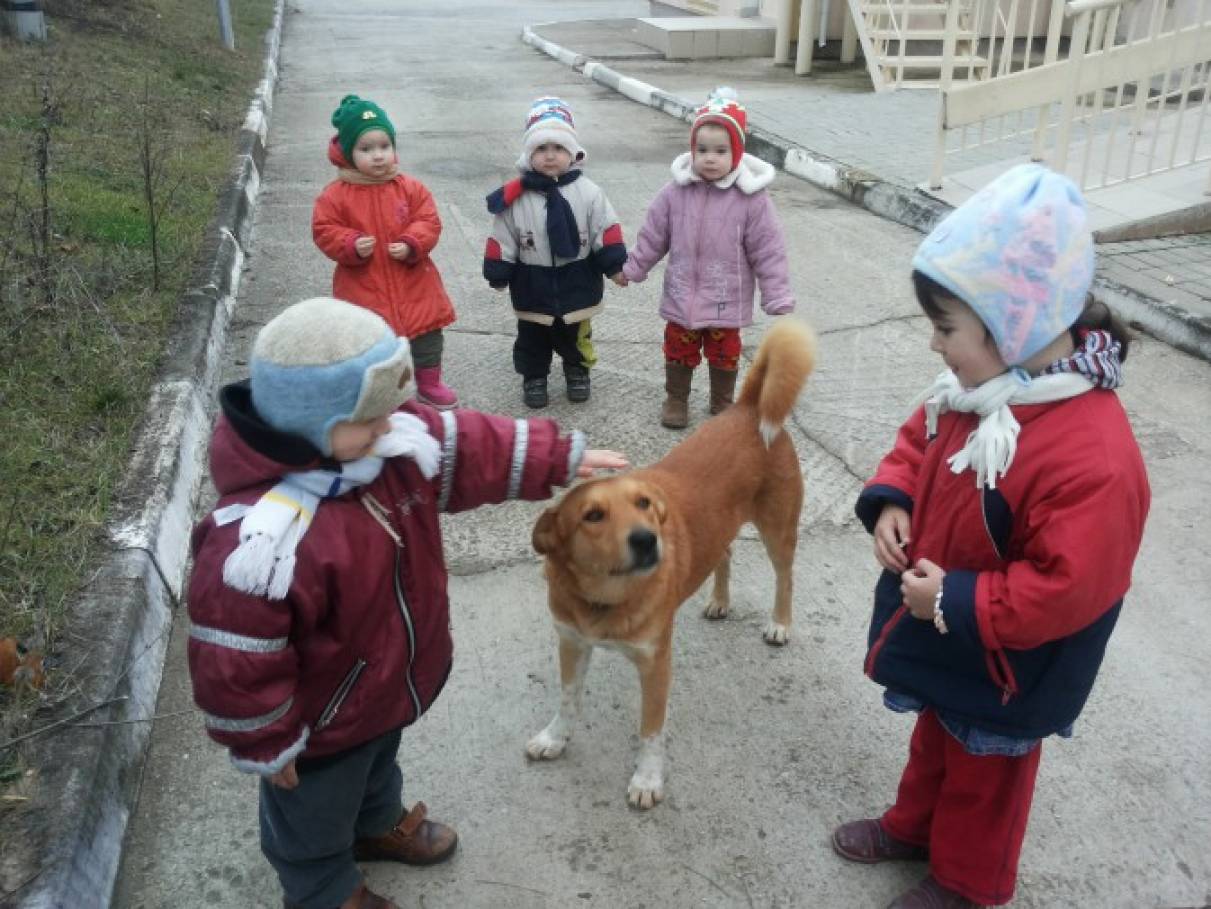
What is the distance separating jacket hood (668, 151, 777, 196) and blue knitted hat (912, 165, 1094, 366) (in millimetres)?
2717

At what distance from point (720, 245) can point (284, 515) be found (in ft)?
10.3

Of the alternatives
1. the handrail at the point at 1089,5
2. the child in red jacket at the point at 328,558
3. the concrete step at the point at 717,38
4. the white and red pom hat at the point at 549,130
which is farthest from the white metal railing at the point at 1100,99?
the concrete step at the point at 717,38

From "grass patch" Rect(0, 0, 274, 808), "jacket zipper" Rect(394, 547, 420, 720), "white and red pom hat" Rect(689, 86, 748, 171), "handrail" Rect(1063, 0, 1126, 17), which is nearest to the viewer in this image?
"jacket zipper" Rect(394, 547, 420, 720)

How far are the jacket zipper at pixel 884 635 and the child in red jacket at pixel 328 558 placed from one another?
70 centimetres

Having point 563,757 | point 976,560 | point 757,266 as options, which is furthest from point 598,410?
point 976,560

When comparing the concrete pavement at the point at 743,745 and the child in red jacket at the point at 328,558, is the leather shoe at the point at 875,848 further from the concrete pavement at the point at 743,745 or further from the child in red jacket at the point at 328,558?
the child in red jacket at the point at 328,558

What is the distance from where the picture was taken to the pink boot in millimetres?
4875

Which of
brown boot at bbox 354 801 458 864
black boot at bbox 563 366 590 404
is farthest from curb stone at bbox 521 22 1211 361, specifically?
brown boot at bbox 354 801 458 864

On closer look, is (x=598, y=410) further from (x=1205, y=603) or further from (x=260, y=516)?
(x=260, y=516)

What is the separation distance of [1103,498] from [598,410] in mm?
3295

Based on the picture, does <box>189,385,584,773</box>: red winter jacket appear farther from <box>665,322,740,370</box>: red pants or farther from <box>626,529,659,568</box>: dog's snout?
<box>665,322,740,370</box>: red pants

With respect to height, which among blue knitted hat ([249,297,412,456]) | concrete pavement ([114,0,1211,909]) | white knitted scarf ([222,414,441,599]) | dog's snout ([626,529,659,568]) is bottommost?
concrete pavement ([114,0,1211,909])

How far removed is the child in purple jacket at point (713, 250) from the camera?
4539 mm

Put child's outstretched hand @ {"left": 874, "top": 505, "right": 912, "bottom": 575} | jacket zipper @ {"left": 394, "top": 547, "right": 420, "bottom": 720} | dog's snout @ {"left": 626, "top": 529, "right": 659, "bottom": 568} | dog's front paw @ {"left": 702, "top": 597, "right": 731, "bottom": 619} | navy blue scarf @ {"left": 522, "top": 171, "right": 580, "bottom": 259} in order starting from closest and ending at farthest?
jacket zipper @ {"left": 394, "top": 547, "right": 420, "bottom": 720} < child's outstretched hand @ {"left": 874, "top": 505, "right": 912, "bottom": 575} < dog's snout @ {"left": 626, "top": 529, "right": 659, "bottom": 568} < dog's front paw @ {"left": 702, "top": 597, "right": 731, "bottom": 619} < navy blue scarf @ {"left": 522, "top": 171, "right": 580, "bottom": 259}
